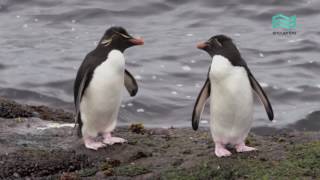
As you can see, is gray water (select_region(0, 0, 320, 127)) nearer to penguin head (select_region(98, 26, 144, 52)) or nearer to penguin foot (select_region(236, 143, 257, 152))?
penguin head (select_region(98, 26, 144, 52))

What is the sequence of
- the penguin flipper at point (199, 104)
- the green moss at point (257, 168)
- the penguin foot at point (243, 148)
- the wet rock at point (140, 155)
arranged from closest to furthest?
the green moss at point (257, 168) < the penguin foot at point (243, 148) < the penguin flipper at point (199, 104) < the wet rock at point (140, 155)

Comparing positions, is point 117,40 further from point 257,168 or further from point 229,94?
point 257,168

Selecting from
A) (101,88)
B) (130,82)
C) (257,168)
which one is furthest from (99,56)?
(257,168)

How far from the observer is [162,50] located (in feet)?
55.5

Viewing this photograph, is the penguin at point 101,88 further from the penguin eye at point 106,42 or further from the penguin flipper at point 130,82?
the penguin flipper at point 130,82

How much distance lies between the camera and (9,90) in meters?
14.2

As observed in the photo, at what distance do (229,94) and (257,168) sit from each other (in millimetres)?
800

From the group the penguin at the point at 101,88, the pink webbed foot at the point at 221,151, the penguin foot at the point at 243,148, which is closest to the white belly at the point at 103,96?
the penguin at the point at 101,88

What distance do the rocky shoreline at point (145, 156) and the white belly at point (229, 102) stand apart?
0.22 meters

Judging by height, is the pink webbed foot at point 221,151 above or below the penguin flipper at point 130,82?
below

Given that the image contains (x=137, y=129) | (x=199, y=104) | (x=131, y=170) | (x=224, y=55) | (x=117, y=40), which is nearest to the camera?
(x=131, y=170)

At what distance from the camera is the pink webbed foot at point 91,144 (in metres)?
7.73

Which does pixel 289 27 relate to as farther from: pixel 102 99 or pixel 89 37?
pixel 102 99

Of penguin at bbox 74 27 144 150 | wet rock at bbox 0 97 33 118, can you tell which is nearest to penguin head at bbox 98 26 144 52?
penguin at bbox 74 27 144 150
